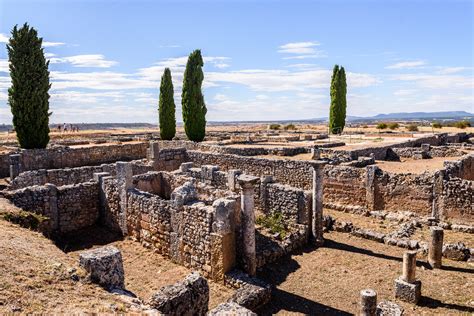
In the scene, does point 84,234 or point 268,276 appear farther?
point 84,234

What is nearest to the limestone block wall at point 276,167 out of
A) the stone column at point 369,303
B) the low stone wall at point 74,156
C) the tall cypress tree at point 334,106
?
the low stone wall at point 74,156

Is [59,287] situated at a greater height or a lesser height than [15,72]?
lesser

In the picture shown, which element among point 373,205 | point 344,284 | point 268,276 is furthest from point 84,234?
point 373,205

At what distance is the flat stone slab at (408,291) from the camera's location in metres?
9.77

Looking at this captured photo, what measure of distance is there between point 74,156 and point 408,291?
971 inches

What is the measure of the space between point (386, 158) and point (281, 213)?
19931 millimetres

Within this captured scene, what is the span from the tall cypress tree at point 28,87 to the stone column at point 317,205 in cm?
2262

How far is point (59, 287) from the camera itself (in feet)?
19.3

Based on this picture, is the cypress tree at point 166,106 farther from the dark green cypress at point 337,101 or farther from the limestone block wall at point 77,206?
the limestone block wall at point 77,206

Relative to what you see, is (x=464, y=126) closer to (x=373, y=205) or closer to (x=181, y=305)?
(x=373, y=205)

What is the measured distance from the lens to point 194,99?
123 ft

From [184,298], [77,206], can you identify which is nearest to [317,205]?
[184,298]

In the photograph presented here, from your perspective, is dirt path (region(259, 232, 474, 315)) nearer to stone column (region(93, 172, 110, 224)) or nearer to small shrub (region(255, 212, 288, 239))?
small shrub (region(255, 212, 288, 239))

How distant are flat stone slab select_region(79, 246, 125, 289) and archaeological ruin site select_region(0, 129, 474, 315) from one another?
0.02 meters
